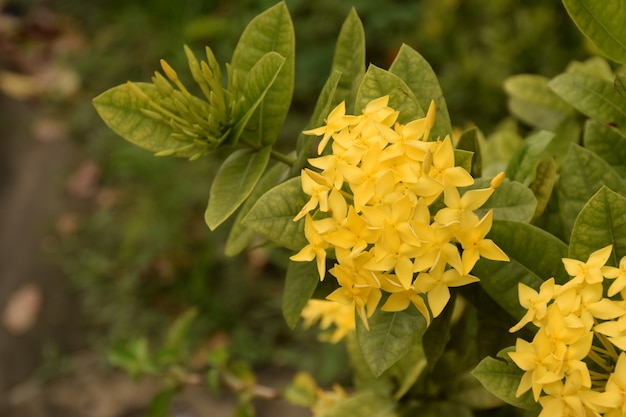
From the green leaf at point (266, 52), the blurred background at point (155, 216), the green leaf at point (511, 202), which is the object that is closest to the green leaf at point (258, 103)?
the green leaf at point (266, 52)

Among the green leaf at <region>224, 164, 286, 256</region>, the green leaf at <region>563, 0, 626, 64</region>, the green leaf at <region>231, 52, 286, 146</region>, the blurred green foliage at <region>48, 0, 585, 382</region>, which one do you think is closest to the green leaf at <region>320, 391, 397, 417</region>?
the green leaf at <region>224, 164, 286, 256</region>

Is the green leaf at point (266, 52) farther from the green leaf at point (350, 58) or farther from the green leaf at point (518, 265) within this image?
the green leaf at point (518, 265)

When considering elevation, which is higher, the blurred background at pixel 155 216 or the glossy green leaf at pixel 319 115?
the glossy green leaf at pixel 319 115

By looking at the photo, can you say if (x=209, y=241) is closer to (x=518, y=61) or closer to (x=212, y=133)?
(x=518, y=61)

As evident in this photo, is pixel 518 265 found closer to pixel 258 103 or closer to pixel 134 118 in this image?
pixel 258 103

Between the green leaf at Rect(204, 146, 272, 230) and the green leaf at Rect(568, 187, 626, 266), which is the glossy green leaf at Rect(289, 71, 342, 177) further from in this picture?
the green leaf at Rect(568, 187, 626, 266)

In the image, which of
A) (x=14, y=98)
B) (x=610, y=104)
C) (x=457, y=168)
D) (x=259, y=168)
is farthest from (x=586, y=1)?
(x=14, y=98)
